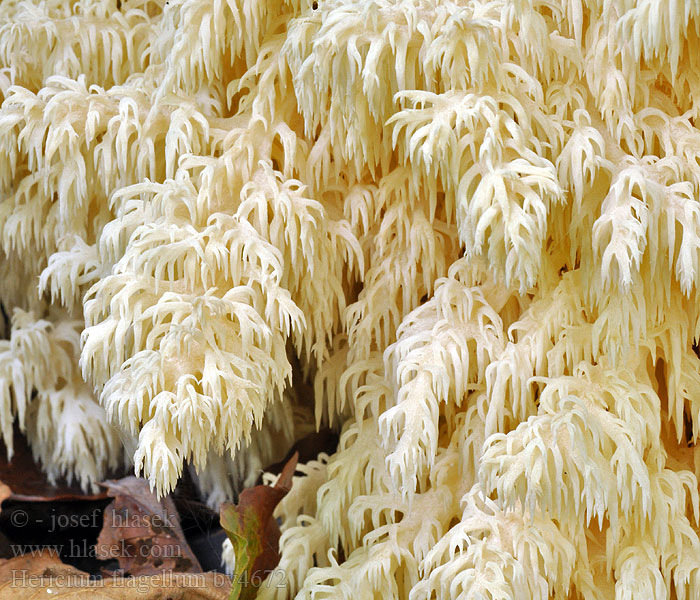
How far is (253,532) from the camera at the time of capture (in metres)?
1.56

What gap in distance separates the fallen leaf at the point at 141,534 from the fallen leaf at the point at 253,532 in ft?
0.57

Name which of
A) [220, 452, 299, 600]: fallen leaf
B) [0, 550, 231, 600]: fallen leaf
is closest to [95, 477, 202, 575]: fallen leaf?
[0, 550, 231, 600]: fallen leaf

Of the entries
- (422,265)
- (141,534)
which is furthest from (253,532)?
(422,265)

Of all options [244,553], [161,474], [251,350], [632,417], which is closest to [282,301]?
[251,350]

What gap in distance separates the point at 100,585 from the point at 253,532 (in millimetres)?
320

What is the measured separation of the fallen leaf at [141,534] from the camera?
5.53 feet

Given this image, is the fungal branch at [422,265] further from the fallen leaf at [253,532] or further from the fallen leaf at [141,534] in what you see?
the fallen leaf at [141,534]

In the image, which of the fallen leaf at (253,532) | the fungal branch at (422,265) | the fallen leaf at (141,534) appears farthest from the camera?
the fallen leaf at (141,534)

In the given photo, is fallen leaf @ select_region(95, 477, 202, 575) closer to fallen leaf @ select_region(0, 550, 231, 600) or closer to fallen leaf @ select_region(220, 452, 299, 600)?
fallen leaf @ select_region(0, 550, 231, 600)

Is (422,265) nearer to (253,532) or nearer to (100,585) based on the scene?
(253,532)

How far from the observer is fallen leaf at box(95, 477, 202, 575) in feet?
5.53

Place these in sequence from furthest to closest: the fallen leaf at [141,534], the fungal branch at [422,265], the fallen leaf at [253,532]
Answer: the fallen leaf at [141,534], the fallen leaf at [253,532], the fungal branch at [422,265]

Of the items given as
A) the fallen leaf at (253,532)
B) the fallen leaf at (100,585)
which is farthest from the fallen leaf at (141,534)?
the fallen leaf at (253,532)

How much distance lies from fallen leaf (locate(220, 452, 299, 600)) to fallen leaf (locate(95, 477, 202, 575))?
6.9 inches
